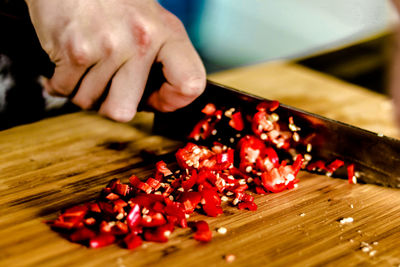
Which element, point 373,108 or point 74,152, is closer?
point 74,152

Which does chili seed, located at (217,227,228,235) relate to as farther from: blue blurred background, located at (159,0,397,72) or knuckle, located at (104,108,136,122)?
blue blurred background, located at (159,0,397,72)

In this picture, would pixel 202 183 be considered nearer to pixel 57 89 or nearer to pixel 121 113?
pixel 121 113

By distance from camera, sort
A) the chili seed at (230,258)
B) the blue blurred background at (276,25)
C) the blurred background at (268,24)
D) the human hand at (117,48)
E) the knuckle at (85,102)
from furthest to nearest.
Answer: the blue blurred background at (276,25)
the blurred background at (268,24)
the knuckle at (85,102)
the human hand at (117,48)
the chili seed at (230,258)

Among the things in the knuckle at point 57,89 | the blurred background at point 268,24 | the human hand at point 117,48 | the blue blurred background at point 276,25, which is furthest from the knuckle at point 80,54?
the blue blurred background at point 276,25

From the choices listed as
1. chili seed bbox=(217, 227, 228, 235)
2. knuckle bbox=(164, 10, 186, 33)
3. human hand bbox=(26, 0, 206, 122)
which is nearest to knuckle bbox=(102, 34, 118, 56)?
human hand bbox=(26, 0, 206, 122)

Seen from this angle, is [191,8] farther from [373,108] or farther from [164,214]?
[164,214]

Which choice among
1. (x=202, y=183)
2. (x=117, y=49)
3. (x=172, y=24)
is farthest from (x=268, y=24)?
(x=202, y=183)

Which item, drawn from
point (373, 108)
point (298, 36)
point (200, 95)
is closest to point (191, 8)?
point (298, 36)

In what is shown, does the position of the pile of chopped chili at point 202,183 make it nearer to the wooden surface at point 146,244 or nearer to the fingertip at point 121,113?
the wooden surface at point 146,244
